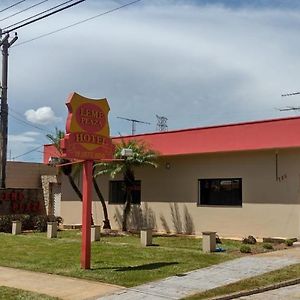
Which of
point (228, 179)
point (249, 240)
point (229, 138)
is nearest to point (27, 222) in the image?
point (228, 179)

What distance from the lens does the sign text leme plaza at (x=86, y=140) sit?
13555 mm

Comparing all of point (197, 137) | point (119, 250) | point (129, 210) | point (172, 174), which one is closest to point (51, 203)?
point (129, 210)

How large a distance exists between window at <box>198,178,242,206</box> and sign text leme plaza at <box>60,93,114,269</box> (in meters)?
8.30

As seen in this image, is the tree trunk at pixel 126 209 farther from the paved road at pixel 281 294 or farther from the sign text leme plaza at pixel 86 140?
the paved road at pixel 281 294

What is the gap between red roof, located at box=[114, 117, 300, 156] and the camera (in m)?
19.1

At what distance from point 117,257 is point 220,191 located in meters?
7.86

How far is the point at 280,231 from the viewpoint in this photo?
19797 millimetres

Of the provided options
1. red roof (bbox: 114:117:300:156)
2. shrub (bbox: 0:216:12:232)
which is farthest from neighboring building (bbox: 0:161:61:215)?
red roof (bbox: 114:117:300:156)

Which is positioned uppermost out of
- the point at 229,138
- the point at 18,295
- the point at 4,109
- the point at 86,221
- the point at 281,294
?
the point at 4,109

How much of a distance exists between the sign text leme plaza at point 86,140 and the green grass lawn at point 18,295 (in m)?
2.66

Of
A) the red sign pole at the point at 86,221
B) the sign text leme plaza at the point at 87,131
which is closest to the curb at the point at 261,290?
the red sign pole at the point at 86,221

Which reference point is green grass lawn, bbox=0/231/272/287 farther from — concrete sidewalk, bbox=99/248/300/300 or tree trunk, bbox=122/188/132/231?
tree trunk, bbox=122/188/132/231

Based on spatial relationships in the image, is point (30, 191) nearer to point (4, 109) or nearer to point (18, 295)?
point (4, 109)

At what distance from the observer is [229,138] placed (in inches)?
816
